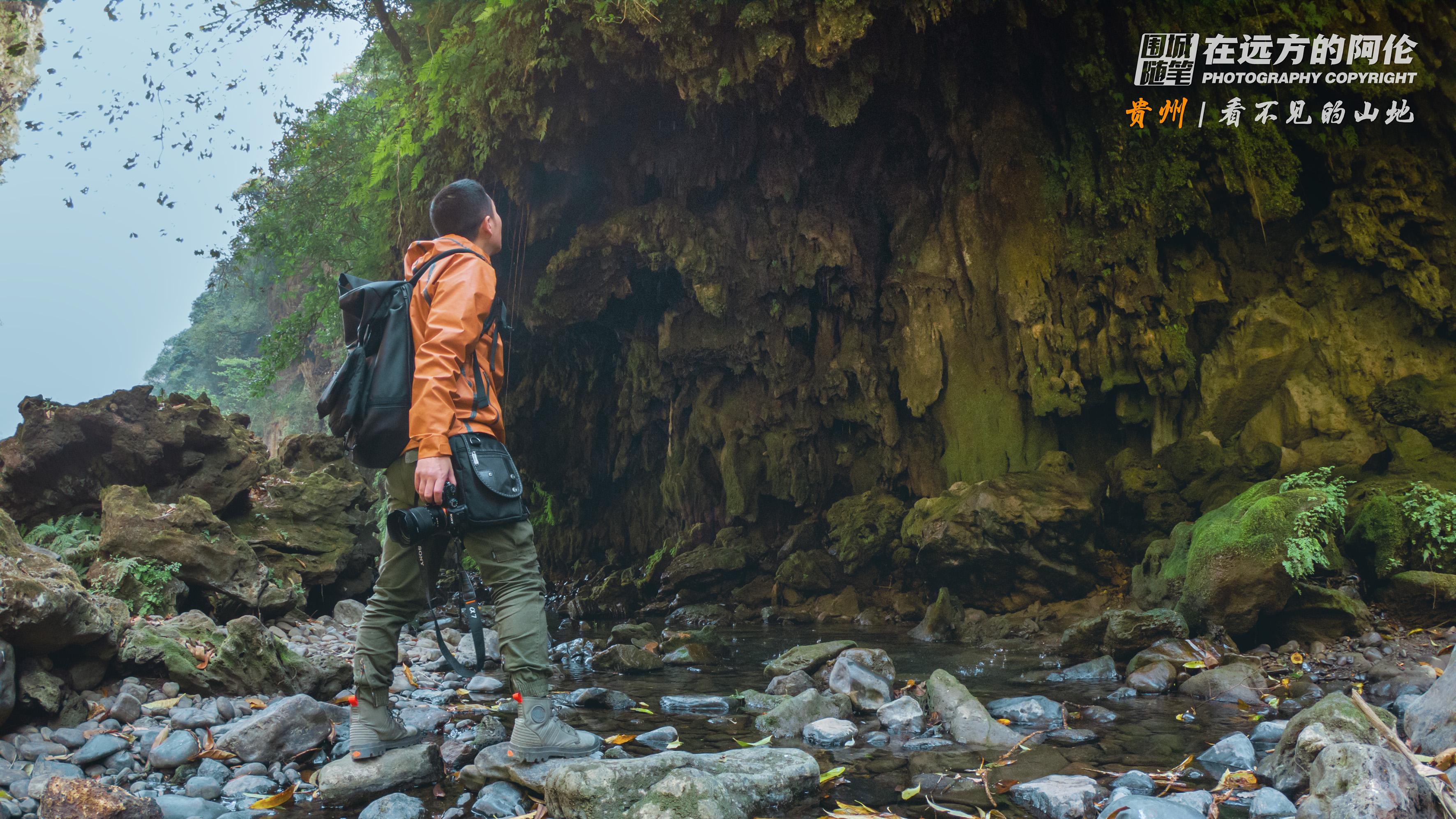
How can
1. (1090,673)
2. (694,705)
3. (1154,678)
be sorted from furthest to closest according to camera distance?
1. (1090,673)
2. (1154,678)
3. (694,705)

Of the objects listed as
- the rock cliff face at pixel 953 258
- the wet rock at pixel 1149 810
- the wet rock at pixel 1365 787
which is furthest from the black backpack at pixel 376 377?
the rock cliff face at pixel 953 258

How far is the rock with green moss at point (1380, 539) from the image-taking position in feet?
20.7

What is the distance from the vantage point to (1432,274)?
7.42 m

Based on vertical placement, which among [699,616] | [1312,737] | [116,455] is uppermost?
[116,455]

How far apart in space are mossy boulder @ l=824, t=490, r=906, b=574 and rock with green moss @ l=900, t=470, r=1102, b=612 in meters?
1.38

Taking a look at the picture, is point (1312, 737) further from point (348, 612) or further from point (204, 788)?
point (348, 612)

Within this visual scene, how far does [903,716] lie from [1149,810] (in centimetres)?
185

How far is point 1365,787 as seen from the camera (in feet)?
7.53

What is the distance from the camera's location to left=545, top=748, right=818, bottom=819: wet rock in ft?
8.48

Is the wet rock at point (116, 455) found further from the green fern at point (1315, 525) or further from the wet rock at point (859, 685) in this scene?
the green fern at point (1315, 525)

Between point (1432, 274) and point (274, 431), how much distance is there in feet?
112

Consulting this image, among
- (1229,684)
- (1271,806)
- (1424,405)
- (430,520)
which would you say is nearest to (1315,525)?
(1229,684)

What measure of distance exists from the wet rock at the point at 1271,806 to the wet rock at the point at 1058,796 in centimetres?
48

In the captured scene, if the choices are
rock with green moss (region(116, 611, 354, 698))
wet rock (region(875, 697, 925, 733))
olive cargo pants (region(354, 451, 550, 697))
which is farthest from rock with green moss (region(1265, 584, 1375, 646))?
rock with green moss (region(116, 611, 354, 698))
